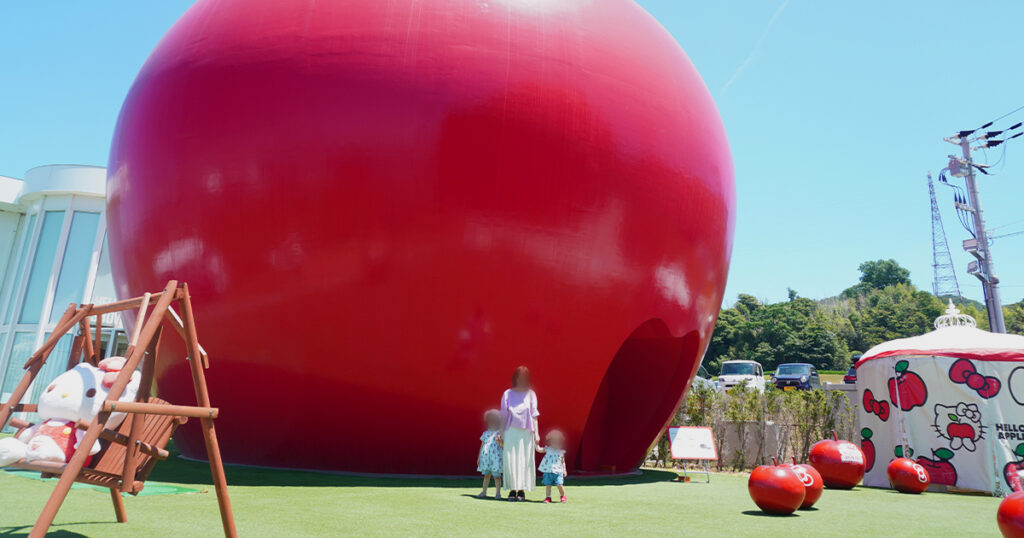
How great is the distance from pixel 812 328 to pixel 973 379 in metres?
52.7

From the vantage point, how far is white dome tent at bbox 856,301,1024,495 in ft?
32.2

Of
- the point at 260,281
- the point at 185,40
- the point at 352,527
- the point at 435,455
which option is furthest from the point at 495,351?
the point at 185,40

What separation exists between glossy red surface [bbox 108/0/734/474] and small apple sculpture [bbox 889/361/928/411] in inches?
182

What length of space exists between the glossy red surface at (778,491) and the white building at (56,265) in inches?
657

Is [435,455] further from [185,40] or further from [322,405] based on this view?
[185,40]

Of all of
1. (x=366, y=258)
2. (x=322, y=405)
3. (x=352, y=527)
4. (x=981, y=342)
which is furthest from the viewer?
(x=981, y=342)

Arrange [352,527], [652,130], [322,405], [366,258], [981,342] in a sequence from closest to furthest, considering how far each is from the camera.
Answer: [352,527] → [366,258] → [322,405] → [652,130] → [981,342]

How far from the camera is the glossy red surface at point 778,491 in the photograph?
6410 mm

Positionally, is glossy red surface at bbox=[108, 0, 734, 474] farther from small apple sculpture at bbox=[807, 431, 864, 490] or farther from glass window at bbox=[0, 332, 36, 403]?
glass window at bbox=[0, 332, 36, 403]

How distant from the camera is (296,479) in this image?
7.59 metres

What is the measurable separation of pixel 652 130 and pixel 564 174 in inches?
58.1

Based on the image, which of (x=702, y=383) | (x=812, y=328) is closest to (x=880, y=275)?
(x=812, y=328)

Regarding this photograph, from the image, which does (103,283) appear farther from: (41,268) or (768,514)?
(768,514)

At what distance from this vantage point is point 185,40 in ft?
29.0
